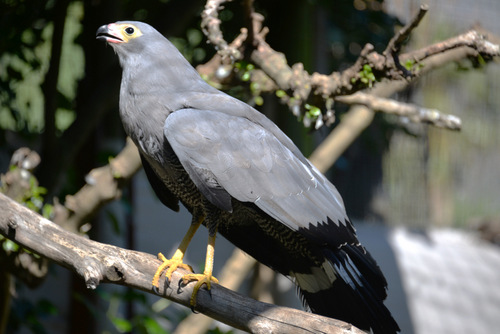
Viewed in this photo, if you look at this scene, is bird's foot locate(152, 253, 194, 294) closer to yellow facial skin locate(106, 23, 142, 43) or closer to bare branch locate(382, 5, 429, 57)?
yellow facial skin locate(106, 23, 142, 43)

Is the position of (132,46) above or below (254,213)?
above

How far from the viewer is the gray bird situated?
7.73 ft

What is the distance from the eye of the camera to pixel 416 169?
5969 millimetres

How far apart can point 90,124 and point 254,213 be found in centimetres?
139

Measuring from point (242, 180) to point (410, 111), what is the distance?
1.20 metres

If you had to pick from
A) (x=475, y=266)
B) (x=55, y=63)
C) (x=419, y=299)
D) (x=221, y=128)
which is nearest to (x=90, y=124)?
(x=55, y=63)

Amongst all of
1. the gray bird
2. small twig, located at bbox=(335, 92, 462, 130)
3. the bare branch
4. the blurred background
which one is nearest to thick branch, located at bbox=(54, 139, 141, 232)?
the blurred background

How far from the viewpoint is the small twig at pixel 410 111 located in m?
3.07

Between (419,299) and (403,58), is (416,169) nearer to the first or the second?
(419,299)

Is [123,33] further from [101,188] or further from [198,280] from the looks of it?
[198,280]

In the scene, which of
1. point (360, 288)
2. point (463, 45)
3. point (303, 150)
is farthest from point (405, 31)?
point (303, 150)

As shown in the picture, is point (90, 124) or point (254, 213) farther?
point (90, 124)

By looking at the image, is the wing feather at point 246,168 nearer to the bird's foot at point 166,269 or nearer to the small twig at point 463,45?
the bird's foot at point 166,269

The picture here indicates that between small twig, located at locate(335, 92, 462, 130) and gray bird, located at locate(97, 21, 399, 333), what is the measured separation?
2.21 ft
